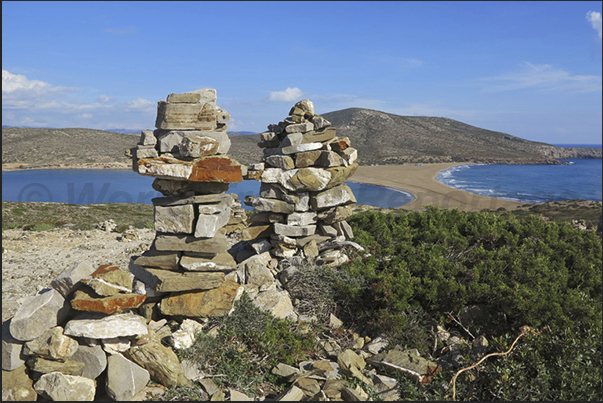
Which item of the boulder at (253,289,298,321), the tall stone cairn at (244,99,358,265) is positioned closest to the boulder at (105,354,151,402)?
the boulder at (253,289,298,321)

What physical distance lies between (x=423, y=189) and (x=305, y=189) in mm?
39920

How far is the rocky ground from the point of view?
379 inches

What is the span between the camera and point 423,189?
151ft

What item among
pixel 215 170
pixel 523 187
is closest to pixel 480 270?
pixel 215 170

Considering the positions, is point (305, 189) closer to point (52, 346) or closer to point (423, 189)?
point (52, 346)

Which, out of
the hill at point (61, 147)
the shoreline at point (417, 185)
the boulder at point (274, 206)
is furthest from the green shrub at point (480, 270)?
the hill at point (61, 147)

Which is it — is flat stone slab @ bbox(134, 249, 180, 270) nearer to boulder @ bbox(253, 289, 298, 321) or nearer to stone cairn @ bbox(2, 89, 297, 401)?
stone cairn @ bbox(2, 89, 297, 401)

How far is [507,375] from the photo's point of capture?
5117 millimetres

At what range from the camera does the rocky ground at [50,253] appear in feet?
31.6

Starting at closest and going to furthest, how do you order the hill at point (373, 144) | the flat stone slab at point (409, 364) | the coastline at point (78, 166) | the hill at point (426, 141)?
the flat stone slab at point (409, 364), the coastline at point (78, 166), the hill at point (373, 144), the hill at point (426, 141)

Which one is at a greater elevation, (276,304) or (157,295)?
(157,295)

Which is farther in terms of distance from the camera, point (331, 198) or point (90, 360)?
point (331, 198)

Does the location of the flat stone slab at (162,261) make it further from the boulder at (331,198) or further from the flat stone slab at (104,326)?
the boulder at (331,198)

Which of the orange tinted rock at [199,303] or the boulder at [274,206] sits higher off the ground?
the boulder at [274,206]
